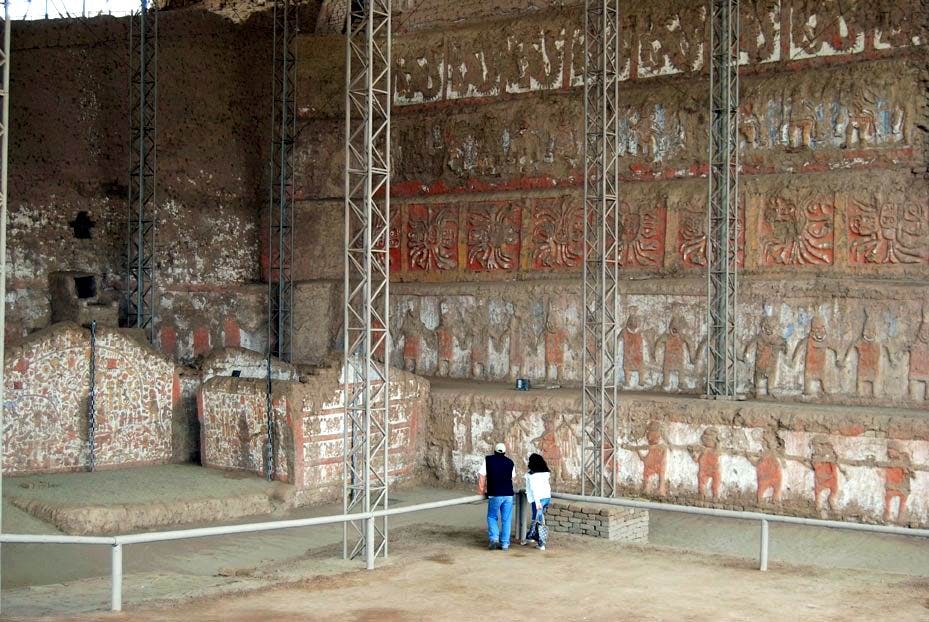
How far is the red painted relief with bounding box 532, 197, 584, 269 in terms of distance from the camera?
24156 mm

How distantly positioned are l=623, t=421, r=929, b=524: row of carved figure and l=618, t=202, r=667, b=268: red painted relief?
16.3 ft

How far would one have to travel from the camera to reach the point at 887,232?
20.0 meters

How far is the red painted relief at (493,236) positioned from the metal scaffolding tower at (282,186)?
4.75m

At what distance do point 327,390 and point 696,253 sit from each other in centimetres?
836

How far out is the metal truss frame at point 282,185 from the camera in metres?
26.8

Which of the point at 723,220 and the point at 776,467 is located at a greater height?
the point at 723,220

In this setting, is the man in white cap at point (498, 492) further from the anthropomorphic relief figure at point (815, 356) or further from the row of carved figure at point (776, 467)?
the anthropomorphic relief figure at point (815, 356)

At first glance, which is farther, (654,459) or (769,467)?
(654,459)

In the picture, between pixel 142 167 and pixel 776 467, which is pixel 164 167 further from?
pixel 776 467

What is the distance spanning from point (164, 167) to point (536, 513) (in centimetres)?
1614

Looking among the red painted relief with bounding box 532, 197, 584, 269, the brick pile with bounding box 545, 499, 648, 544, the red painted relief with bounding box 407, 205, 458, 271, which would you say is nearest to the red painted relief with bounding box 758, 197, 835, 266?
the red painted relief with bounding box 532, 197, 584, 269

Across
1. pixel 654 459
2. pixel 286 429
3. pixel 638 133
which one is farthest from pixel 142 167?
pixel 654 459

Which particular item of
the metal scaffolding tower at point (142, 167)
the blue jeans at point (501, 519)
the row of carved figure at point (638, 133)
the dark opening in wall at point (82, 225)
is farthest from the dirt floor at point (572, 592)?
the dark opening in wall at point (82, 225)

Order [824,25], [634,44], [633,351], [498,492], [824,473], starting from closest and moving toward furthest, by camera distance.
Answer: [498,492] < [824,473] < [824,25] < [633,351] < [634,44]
